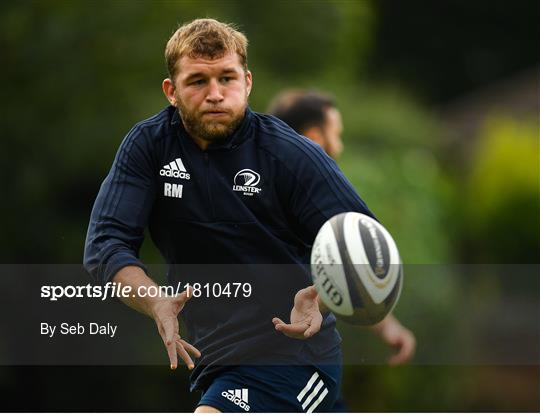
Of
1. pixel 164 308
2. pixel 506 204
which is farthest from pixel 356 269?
pixel 506 204

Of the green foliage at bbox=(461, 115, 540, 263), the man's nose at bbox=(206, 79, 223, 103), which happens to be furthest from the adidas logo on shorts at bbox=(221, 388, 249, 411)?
the green foliage at bbox=(461, 115, 540, 263)

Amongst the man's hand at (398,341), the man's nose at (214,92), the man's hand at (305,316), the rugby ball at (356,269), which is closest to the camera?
the rugby ball at (356,269)

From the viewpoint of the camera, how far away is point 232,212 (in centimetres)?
605

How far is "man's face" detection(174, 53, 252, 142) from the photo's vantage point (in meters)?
5.93

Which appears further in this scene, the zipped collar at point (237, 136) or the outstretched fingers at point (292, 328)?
the zipped collar at point (237, 136)

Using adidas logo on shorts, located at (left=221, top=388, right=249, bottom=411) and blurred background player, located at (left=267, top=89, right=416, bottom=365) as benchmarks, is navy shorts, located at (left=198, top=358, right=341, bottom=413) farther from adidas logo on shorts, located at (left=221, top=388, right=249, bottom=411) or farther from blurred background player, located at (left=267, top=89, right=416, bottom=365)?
blurred background player, located at (left=267, top=89, right=416, bottom=365)

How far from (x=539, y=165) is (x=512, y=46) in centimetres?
2243

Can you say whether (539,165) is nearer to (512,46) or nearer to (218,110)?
(218,110)

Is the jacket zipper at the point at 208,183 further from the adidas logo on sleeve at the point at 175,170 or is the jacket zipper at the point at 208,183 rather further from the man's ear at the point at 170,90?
the man's ear at the point at 170,90

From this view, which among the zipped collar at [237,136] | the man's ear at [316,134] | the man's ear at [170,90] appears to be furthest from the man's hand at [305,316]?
the man's ear at [316,134]

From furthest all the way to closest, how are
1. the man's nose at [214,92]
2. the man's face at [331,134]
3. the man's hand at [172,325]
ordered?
the man's face at [331,134] → the man's nose at [214,92] → the man's hand at [172,325]

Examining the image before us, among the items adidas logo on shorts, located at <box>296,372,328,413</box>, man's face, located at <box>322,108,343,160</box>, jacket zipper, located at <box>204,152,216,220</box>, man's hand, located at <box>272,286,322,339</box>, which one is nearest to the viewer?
man's hand, located at <box>272,286,322,339</box>

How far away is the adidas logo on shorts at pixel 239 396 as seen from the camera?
600 cm

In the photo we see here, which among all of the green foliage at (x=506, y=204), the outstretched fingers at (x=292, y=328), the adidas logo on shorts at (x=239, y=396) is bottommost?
the adidas logo on shorts at (x=239, y=396)
